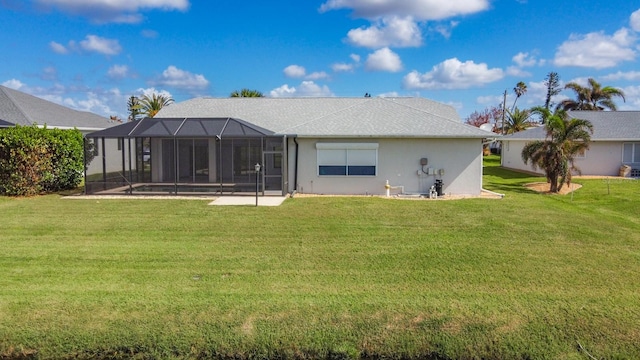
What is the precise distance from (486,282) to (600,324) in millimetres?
1962

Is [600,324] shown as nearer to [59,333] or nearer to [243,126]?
[59,333]

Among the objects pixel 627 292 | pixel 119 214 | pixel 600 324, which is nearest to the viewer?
pixel 600 324

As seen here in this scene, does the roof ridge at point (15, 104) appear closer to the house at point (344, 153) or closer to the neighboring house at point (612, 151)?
the house at point (344, 153)

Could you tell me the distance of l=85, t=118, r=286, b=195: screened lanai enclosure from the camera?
18294 millimetres

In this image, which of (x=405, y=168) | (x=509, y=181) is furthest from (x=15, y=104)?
(x=509, y=181)

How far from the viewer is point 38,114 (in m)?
22.9

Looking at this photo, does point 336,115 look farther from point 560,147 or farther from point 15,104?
point 15,104

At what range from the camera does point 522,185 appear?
22.9 metres

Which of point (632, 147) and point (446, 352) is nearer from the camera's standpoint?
point (446, 352)

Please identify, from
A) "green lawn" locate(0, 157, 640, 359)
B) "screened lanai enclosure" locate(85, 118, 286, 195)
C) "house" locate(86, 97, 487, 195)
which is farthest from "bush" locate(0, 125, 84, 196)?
"green lawn" locate(0, 157, 640, 359)

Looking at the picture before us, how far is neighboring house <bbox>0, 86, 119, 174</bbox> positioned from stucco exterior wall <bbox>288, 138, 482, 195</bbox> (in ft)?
30.2

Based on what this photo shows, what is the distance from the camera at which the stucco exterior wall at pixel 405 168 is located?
60.8 feet

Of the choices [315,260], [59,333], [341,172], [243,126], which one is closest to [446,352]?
[315,260]

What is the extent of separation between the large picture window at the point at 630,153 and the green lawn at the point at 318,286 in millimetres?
15384
